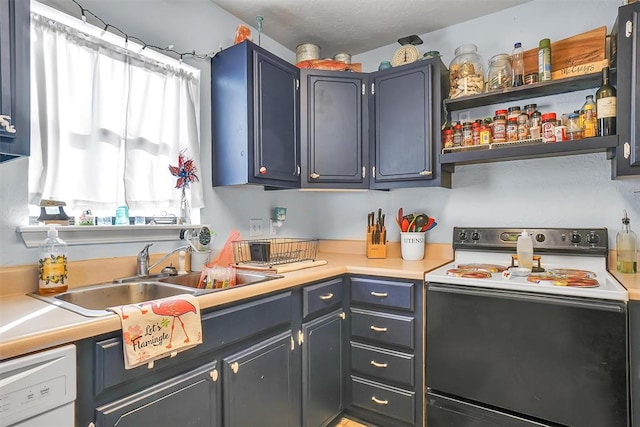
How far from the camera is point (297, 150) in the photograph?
7.29ft

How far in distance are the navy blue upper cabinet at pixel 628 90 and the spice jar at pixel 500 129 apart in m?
0.50

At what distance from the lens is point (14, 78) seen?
100cm

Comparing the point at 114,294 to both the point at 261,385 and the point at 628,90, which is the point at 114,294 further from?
the point at 628,90

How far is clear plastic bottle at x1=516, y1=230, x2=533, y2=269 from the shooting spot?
6.20 ft

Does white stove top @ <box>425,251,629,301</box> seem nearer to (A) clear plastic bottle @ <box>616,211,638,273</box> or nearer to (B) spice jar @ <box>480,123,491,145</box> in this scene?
(A) clear plastic bottle @ <box>616,211,638,273</box>

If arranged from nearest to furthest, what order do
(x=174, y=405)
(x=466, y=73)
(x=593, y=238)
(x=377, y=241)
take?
(x=174, y=405) → (x=593, y=238) → (x=466, y=73) → (x=377, y=241)

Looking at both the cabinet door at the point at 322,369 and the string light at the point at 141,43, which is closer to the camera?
the string light at the point at 141,43

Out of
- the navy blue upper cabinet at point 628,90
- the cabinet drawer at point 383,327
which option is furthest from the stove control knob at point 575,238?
the cabinet drawer at point 383,327

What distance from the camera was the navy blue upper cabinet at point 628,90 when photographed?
5.04 ft

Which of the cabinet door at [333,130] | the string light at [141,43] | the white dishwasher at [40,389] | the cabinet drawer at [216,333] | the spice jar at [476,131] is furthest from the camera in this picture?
the cabinet door at [333,130]

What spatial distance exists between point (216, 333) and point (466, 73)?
6.35 feet

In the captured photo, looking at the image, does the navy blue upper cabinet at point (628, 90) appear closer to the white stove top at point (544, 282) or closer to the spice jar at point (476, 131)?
the white stove top at point (544, 282)

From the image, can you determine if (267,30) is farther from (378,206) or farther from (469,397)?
(469,397)

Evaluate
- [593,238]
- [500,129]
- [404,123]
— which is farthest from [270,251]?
[593,238]
